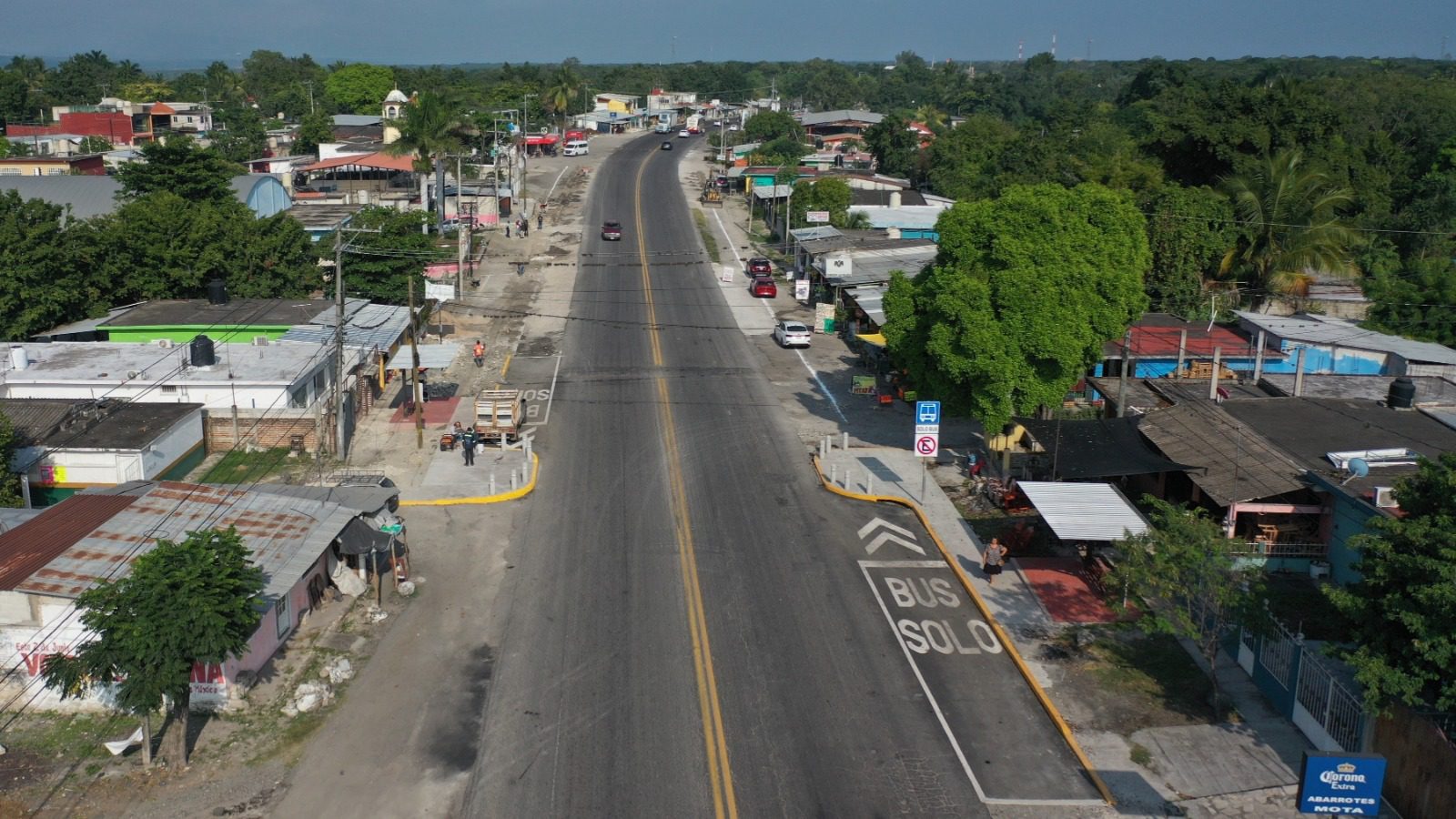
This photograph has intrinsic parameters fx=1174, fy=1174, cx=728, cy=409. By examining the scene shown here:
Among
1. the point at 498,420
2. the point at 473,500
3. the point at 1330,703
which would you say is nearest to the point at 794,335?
the point at 498,420

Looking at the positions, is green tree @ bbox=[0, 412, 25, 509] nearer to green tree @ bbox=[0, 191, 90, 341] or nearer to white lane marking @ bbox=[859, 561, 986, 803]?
green tree @ bbox=[0, 191, 90, 341]

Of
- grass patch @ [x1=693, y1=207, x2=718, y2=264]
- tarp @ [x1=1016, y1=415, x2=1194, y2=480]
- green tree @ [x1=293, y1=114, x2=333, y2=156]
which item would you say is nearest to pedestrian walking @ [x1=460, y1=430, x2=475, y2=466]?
tarp @ [x1=1016, y1=415, x2=1194, y2=480]

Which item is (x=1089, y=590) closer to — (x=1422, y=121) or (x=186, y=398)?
(x=186, y=398)

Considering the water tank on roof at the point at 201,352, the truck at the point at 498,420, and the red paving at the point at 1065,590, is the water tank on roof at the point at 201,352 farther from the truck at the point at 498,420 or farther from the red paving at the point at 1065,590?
the red paving at the point at 1065,590

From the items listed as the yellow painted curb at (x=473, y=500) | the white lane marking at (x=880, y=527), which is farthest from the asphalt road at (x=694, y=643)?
the yellow painted curb at (x=473, y=500)

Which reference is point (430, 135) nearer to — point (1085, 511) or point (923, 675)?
point (1085, 511)

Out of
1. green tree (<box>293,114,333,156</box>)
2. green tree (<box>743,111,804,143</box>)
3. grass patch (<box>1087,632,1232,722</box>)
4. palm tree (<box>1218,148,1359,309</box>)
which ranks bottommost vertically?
grass patch (<box>1087,632,1232,722</box>)
